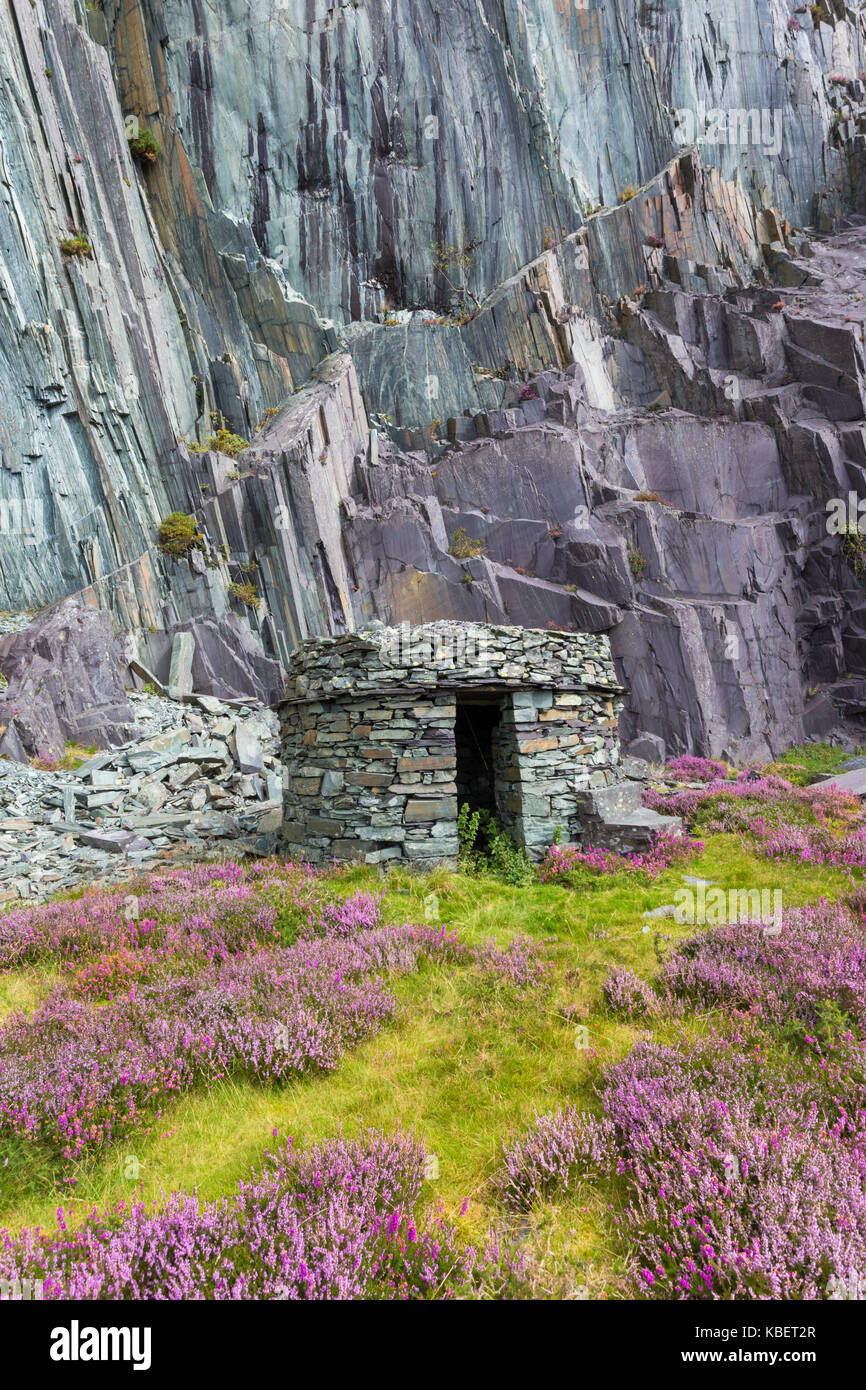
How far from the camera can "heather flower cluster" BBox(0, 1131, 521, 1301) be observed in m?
2.73

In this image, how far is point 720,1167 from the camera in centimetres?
332

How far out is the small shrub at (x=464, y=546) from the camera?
2783 cm

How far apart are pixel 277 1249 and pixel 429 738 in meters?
7.42

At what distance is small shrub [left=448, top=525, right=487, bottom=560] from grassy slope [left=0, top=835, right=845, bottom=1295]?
22.4m

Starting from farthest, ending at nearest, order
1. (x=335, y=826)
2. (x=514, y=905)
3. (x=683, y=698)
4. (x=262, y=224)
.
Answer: (x=262, y=224)
(x=683, y=698)
(x=335, y=826)
(x=514, y=905)

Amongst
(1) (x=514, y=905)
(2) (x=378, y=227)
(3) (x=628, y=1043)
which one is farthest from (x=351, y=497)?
(3) (x=628, y=1043)

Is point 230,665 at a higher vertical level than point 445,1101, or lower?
higher

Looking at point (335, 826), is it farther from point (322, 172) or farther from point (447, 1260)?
point (322, 172)

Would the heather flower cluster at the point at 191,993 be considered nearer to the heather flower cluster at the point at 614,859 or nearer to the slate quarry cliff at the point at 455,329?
the heather flower cluster at the point at 614,859

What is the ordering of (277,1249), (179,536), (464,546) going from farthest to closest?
1. (464,546)
2. (179,536)
3. (277,1249)

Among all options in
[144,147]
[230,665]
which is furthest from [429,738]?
[144,147]

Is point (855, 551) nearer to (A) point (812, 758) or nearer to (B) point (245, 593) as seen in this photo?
(A) point (812, 758)

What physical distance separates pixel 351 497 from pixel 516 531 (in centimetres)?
795

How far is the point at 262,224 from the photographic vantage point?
1385 inches
